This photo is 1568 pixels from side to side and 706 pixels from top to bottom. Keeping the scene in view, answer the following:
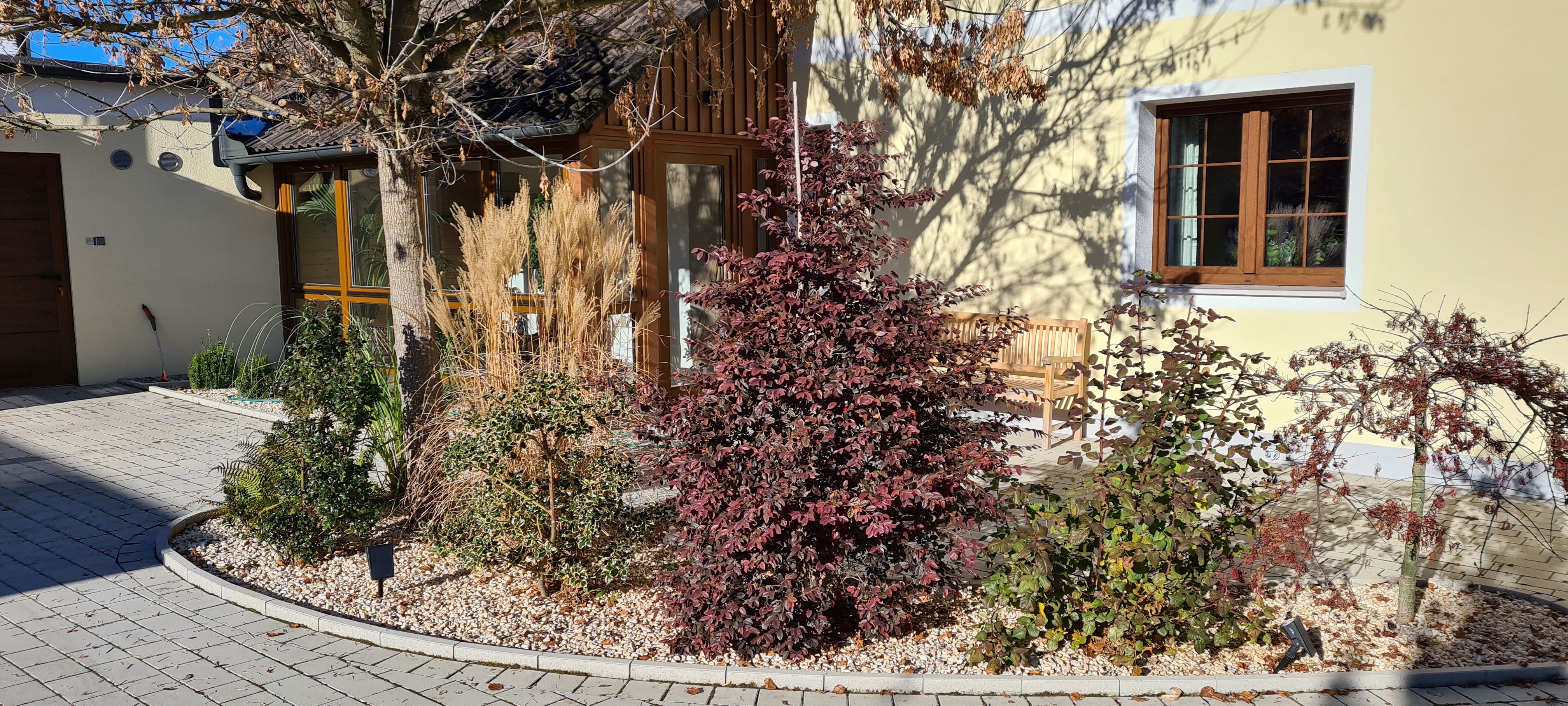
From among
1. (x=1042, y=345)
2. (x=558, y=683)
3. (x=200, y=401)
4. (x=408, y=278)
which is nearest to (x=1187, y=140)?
(x=1042, y=345)

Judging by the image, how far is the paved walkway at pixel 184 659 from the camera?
12.7ft

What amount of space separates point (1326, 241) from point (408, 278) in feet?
19.0

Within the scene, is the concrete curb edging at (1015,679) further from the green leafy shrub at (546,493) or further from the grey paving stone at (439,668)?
the green leafy shrub at (546,493)

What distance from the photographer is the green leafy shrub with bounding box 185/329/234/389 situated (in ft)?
35.0

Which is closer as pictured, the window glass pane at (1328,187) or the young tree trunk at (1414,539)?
the young tree trunk at (1414,539)

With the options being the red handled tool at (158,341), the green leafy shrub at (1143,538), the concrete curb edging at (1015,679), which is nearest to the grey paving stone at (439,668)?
the concrete curb edging at (1015,679)

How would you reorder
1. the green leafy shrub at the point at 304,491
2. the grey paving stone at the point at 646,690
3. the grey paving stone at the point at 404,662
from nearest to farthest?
1. the grey paving stone at the point at 646,690
2. the grey paving stone at the point at 404,662
3. the green leafy shrub at the point at 304,491

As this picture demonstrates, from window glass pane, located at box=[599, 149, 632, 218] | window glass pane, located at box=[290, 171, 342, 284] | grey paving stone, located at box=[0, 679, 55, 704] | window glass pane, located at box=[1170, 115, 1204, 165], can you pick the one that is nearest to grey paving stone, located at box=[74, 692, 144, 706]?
grey paving stone, located at box=[0, 679, 55, 704]

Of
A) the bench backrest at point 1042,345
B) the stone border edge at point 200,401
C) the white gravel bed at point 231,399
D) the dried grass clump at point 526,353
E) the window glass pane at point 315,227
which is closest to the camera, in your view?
the dried grass clump at point 526,353

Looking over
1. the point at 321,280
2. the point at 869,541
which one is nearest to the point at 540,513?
the point at 869,541

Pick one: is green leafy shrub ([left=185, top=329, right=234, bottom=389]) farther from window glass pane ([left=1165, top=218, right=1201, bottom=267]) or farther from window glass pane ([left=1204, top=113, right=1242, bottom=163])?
window glass pane ([left=1204, top=113, right=1242, bottom=163])

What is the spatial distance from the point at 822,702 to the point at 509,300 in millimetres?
3125

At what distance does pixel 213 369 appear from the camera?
10719mm

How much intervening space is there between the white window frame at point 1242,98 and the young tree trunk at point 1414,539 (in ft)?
9.20
